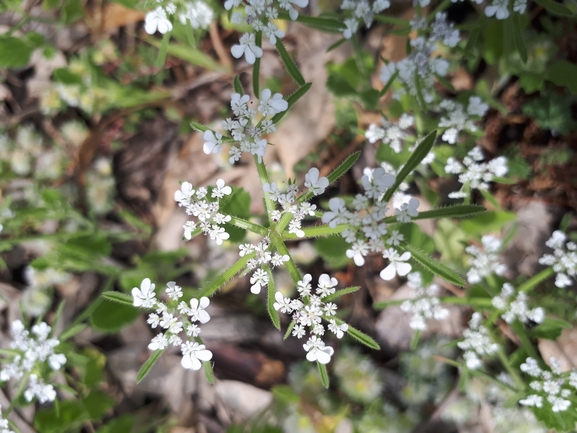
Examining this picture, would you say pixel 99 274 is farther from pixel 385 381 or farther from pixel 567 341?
pixel 567 341

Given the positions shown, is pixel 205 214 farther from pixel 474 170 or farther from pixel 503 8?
pixel 503 8

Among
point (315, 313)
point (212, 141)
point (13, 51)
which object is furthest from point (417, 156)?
point (13, 51)

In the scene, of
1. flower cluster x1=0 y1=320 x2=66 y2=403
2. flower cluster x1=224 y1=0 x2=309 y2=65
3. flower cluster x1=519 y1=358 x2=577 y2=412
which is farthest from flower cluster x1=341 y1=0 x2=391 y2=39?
flower cluster x1=0 y1=320 x2=66 y2=403

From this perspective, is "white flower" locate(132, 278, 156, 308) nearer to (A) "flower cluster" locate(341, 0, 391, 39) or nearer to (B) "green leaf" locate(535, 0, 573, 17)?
(A) "flower cluster" locate(341, 0, 391, 39)

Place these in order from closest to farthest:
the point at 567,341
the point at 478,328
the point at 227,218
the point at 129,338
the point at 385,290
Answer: the point at 227,218
the point at 478,328
the point at 567,341
the point at 385,290
the point at 129,338

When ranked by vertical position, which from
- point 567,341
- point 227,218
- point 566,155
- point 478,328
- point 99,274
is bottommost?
point 99,274

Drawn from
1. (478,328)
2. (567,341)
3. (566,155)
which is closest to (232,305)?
(478,328)
